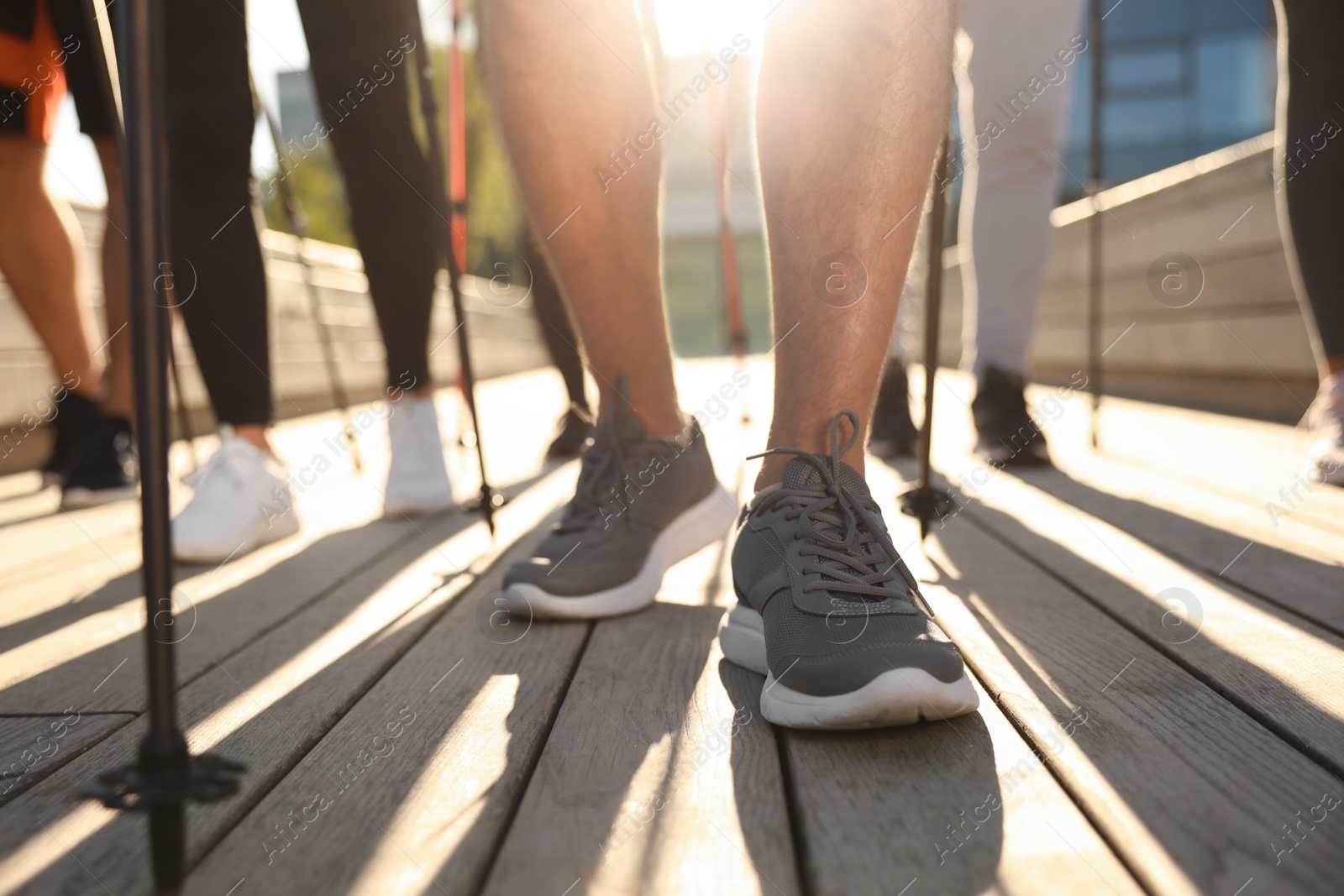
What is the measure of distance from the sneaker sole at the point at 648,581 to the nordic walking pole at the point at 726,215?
1686mm

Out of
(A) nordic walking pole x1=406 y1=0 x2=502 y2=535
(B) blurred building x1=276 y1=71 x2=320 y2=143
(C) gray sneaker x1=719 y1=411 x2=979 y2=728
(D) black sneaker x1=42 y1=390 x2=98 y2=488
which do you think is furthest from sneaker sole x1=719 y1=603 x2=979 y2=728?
(B) blurred building x1=276 y1=71 x2=320 y2=143

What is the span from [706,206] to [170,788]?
18.0 meters

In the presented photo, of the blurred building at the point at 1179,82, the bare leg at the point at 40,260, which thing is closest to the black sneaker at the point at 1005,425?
the bare leg at the point at 40,260

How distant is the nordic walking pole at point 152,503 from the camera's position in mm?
465

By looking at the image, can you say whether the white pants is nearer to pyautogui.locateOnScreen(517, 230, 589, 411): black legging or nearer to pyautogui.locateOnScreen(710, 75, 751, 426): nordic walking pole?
pyautogui.locateOnScreen(710, 75, 751, 426): nordic walking pole

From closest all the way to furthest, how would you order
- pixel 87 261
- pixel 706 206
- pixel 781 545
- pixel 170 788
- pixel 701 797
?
pixel 170 788, pixel 701 797, pixel 781 545, pixel 87 261, pixel 706 206

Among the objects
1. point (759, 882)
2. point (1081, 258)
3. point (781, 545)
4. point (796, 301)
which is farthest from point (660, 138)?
point (1081, 258)

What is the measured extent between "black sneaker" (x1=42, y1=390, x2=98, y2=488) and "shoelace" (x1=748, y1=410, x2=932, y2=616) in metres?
1.83

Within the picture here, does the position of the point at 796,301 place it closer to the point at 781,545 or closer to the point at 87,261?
the point at 781,545

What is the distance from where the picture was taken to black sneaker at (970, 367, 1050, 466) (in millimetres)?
1932

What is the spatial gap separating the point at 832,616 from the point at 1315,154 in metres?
1.30

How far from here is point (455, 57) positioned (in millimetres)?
2273

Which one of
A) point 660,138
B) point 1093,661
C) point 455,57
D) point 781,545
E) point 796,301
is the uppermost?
point 455,57

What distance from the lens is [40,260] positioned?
207cm
